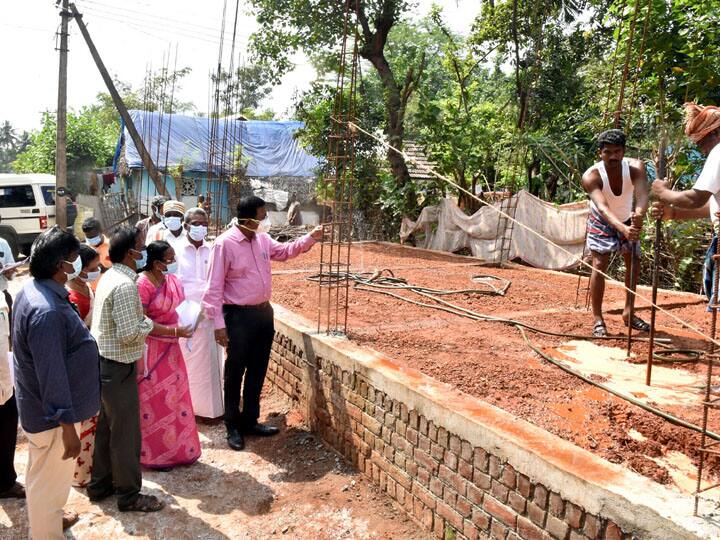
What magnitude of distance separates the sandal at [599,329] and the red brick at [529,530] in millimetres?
2347

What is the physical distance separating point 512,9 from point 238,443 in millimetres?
12522

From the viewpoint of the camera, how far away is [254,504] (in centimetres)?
389

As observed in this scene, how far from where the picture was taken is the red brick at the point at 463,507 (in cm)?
309

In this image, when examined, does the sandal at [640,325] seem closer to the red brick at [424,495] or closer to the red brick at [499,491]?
the red brick at [424,495]

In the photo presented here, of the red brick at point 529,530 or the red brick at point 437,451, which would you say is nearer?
the red brick at point 529,530

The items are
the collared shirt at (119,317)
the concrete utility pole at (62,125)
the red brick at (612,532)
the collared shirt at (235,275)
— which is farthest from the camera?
the concrete utility pole at (62,125)

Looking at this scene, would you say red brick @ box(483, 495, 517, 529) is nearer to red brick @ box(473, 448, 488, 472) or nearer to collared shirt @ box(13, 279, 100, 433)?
red brick @ box(473, 448, 488, 472)

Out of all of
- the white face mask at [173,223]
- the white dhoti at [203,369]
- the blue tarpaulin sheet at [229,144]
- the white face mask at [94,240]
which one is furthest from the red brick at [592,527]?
the blue tarpaulin sheet at [229,144]

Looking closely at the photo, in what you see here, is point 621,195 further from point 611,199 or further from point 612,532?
point 612,532

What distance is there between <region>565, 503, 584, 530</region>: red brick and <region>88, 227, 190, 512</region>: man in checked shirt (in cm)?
240

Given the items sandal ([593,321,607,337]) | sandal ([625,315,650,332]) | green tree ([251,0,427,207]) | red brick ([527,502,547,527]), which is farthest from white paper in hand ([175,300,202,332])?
green tree ([251,0,427,207])

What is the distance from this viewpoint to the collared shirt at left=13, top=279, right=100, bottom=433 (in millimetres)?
2828

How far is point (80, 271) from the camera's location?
13.5 feet

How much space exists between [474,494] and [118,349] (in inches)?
83.3
